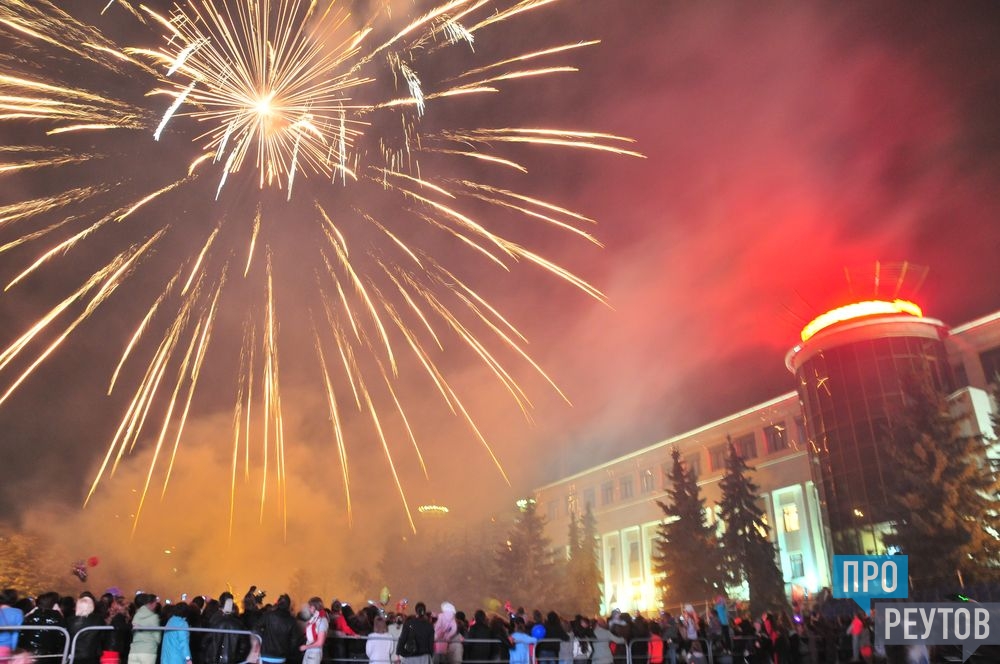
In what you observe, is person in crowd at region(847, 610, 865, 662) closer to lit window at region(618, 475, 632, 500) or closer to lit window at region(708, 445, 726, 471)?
lit window at region(708, 445, 726, 471)

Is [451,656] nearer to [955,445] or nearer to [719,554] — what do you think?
[955,445]

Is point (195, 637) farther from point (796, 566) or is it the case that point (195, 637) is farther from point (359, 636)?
point (796, 566)

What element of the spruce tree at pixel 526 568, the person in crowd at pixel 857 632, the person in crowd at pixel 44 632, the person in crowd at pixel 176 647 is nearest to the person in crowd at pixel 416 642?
the person in crowd at pixel 176 647

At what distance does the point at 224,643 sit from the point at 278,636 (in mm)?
711

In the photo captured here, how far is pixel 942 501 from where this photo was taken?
28719 millimetres

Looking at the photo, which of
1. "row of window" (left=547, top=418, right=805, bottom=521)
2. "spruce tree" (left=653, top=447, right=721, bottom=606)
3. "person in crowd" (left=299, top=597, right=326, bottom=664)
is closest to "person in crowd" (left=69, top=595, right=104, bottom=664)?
"person in crowd" (left=299, top=597, right=326, bottom=664)

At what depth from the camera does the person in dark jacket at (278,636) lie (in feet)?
33.2

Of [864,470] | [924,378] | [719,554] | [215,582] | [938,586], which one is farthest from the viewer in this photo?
[215,582]

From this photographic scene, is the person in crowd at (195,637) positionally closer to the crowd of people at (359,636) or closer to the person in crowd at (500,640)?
the crowd of people at (359,636)

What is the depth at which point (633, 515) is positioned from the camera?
6538 cm

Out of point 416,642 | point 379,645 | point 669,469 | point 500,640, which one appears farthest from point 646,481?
point 379,645

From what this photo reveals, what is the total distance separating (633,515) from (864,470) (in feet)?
93.7

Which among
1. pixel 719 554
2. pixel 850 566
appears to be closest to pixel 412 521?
pixel 719 554

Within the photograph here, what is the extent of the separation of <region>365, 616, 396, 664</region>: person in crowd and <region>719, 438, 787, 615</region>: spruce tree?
1334 inches
